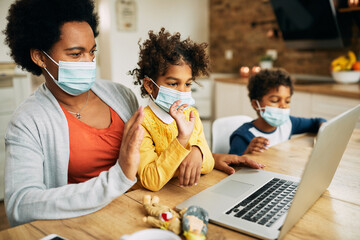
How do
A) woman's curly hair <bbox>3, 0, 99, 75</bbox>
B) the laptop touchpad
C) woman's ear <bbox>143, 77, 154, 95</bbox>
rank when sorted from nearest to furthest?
1. the laptop touchpad
2. woman's curly hair <bbox>3, 0, 99, 75</bbox>
3. woman's ear <bbox>143, 77, 154, 95</bbox>

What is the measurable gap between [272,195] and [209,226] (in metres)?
0.25

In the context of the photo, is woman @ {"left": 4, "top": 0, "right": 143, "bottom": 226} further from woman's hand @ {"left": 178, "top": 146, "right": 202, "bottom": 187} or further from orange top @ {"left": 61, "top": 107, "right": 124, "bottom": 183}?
woman's hand @ {"left": 178, "top": 146, "right": 202, "bottom": 187}

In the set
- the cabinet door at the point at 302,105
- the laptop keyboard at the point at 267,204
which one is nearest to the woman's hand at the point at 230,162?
the laptop keyboard at the point at 267,204

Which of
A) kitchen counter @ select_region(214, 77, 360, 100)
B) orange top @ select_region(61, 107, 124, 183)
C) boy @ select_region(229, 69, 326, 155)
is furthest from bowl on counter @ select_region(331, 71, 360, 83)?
orange top @ select_region(61, 107, 124, 183)

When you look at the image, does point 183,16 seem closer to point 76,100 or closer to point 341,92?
point 341,92

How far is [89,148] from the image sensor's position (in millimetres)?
1188

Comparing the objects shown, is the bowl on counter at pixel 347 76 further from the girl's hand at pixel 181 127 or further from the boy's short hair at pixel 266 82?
the girl's hand at pixel 181 127

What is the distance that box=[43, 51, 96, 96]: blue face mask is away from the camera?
114 cm

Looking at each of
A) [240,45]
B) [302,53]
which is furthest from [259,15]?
→ [302,53]

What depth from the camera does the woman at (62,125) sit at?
2.71ft

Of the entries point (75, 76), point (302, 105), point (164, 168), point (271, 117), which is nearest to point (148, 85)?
point (75, 76)

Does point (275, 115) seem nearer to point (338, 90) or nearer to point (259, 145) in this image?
point (259, 145)

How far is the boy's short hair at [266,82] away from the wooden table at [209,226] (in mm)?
774

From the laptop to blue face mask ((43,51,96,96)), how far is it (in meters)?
0.62
